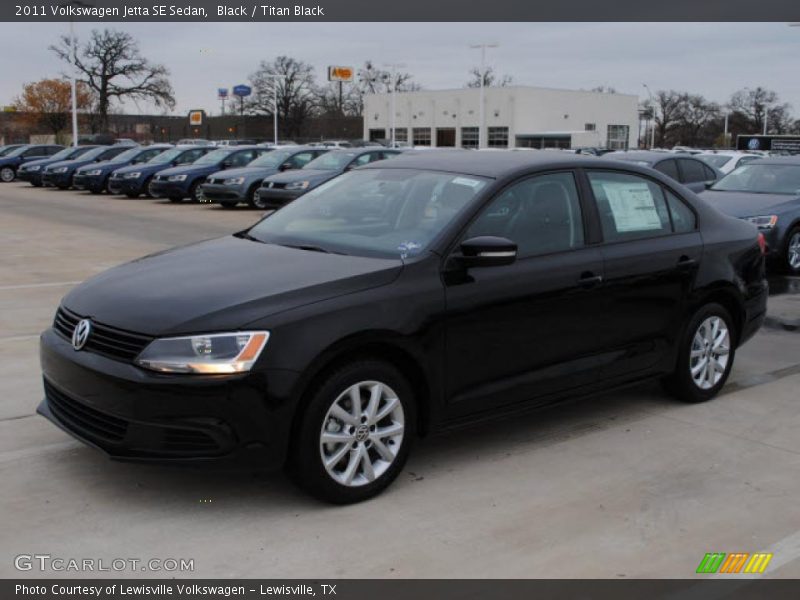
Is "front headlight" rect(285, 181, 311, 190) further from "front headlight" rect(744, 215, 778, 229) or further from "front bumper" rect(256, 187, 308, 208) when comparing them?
"front headlight" rect(744, 215, 778, 229)

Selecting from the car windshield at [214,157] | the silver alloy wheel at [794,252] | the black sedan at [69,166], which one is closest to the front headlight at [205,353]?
the silver alloy wheel at [794,252]

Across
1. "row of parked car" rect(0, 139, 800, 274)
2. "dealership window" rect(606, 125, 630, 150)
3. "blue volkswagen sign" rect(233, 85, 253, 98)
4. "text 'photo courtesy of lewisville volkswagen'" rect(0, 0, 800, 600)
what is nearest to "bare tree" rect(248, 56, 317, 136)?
"blue volkswagen sign" rect(233, 85, 253, 98)

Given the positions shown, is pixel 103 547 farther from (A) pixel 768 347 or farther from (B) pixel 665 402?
(A) pixel 768 347

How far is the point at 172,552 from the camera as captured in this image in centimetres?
366

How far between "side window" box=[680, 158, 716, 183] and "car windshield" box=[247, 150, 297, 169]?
1107cm

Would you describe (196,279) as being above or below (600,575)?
above

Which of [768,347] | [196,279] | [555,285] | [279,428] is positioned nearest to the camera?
[279,428]

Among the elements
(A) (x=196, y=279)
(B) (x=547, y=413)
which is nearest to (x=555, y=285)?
(B) (x=547, y=413)

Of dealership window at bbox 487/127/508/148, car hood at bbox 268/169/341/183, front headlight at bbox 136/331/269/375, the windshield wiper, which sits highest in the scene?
dealership window at bbox 487/127/508/148

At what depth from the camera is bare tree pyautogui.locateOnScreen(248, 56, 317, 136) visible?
329 ft

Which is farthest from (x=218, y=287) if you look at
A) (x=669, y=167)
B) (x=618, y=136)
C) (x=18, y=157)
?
(x=618, y=136)

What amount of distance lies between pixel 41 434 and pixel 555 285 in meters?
3.11

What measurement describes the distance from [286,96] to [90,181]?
77483 mm

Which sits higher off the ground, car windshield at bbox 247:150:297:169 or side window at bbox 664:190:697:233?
car windshield at bbox 247:150:297:169
